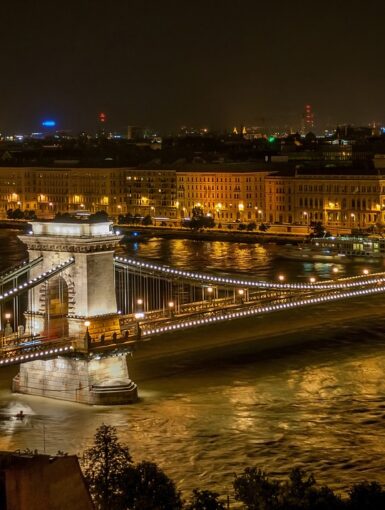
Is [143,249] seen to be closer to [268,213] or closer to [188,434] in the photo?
[268,213]

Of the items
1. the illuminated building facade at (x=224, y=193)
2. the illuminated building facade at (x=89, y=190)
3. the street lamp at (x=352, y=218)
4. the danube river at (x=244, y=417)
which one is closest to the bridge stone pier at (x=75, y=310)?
the danube river at (x=244, y=417)

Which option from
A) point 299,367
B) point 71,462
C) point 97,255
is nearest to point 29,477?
point 71,462

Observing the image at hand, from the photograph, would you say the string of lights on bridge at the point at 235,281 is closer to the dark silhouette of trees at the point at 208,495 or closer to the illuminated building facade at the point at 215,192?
the dark silhouette of trees at the point at 208,495

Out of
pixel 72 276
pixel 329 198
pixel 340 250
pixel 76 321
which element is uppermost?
pixel 72 276

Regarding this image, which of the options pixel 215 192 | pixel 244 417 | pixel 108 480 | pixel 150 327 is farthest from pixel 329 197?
pixel 108 480

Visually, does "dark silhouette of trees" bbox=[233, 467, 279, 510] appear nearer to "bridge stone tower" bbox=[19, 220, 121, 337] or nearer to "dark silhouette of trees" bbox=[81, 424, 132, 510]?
"dark silhouette of trees" bbox=[81, 424, 132, 510]

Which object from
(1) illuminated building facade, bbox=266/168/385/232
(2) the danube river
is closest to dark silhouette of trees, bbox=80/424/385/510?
(2) the danube river

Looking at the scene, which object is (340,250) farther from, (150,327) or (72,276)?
(72,276)
